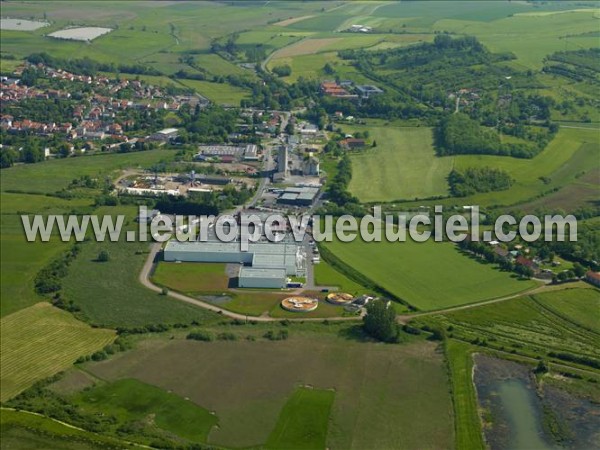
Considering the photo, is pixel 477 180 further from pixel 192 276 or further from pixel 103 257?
pixel 103 257

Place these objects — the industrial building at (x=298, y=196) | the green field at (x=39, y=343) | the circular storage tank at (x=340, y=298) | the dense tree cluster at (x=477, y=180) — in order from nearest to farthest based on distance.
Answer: the green field at (x=39, y=343) → the circular storage tank at (x=340, y=298) → the industrial building at (x=298, y=196) → the dense tree cluster at (x=477, y=180)

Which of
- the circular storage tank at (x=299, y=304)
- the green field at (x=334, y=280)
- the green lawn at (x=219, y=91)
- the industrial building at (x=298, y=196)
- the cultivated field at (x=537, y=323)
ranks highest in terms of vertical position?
the green lawn at (x=219, y=91)

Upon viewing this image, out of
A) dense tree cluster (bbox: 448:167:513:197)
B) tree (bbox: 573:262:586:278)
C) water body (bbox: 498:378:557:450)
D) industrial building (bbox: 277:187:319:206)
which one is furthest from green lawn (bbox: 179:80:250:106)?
water body (bbox: 498:378:557:450)

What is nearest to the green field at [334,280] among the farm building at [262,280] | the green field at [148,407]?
the farm building at [262,280]

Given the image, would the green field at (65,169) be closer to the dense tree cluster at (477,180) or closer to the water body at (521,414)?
the dense tree cluster at (477,180)

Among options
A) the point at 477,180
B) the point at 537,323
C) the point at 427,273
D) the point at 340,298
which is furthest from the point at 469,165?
the point at 537,323
